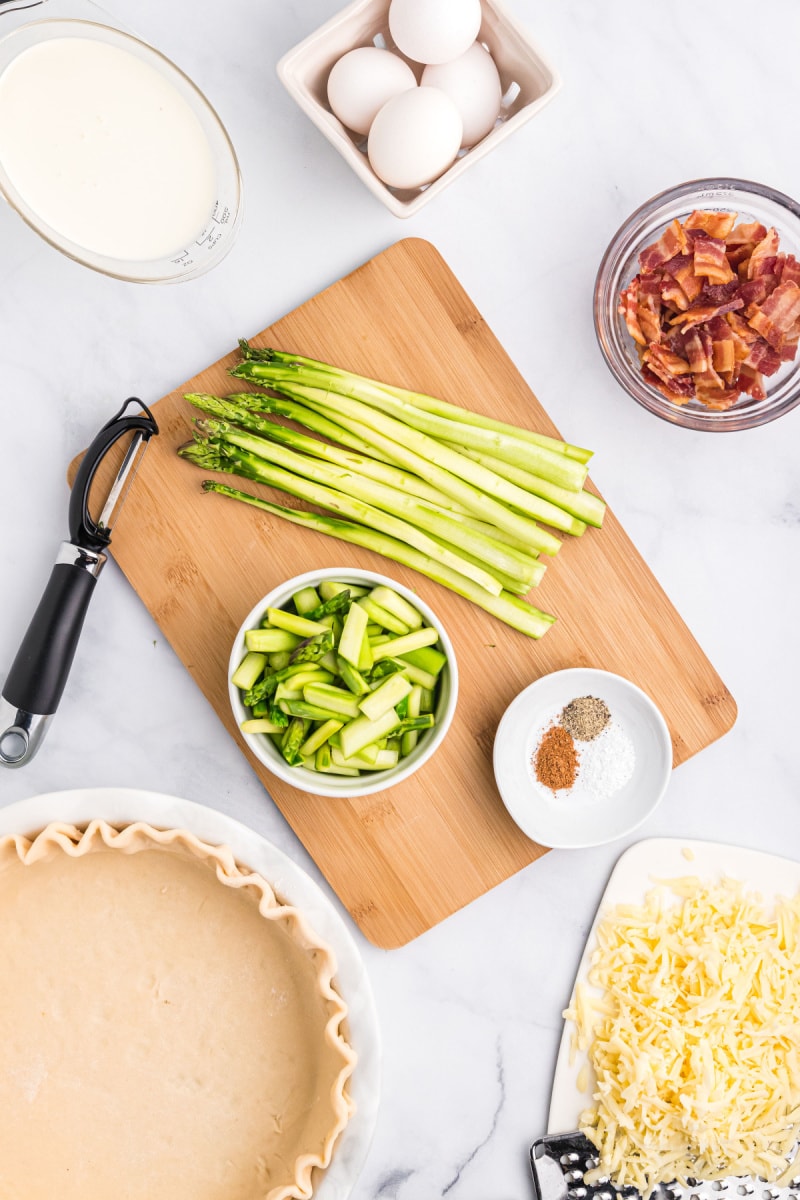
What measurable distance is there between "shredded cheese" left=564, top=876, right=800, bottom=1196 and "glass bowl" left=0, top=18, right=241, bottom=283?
1856 mm

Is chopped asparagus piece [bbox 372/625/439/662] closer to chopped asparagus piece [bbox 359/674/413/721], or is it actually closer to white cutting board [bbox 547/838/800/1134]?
chopped asparagus piece [bbox 359/674/413/721]

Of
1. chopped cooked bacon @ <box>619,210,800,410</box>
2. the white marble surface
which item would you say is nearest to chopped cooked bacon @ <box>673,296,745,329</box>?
chopped cooked bacon @ <box>619,210,800,410</box>

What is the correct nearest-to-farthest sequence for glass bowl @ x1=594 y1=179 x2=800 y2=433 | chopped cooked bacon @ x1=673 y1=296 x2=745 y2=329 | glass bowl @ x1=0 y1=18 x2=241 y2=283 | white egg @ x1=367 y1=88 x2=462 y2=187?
glass bowl @ x1=0 y1=18 x2=241 y2=283 → white egg @ x1=367 y1=88 x2=462 y2=187 → chopped cooked bacon @ x1=673 y1=296 x2=745 y2=329 → glass bowl @ x1=594 y1=179 x2=800 y2=433

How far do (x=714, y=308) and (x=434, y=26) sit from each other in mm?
835

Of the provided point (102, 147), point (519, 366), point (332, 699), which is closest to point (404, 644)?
point (332, 699)

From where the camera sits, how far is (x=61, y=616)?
82.7 inches

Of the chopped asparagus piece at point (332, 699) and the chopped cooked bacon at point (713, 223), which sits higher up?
the chopped cooked bacon at point (713, 223)

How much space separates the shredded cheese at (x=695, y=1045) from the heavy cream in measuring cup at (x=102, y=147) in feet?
6.39

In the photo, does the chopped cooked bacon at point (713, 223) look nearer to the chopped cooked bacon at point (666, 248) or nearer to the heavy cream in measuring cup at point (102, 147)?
the chopped cooked bacon at point (666, 248)

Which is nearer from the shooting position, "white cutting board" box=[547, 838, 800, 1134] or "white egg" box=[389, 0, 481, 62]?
"white egg" box=[389, 0, 481, 62]

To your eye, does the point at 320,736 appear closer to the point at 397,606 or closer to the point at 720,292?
the point at 397,606

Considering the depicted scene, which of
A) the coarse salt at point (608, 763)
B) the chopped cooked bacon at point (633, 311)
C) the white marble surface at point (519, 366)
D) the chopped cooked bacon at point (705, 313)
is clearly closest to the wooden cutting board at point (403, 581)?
the white marble surface at point (519, 366)

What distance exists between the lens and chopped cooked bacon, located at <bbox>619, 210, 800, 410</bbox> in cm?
203

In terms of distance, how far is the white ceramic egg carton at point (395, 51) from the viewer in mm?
1999
